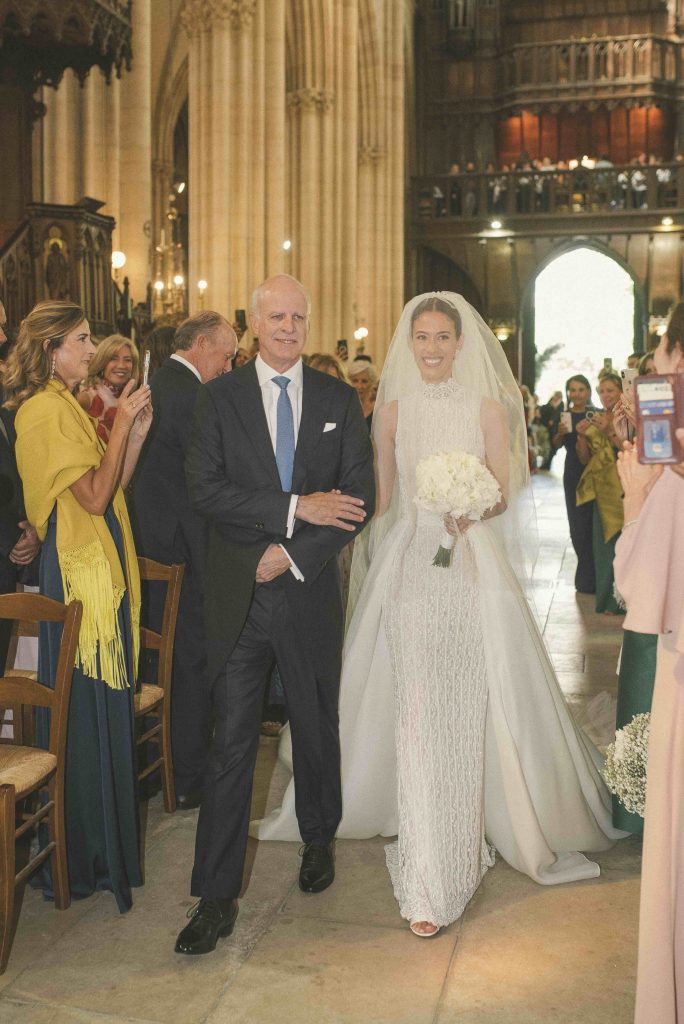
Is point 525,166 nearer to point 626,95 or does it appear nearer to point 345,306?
point 626,95

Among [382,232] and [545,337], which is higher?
[382,232]

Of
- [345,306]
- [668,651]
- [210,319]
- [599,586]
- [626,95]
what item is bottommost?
[599,586]

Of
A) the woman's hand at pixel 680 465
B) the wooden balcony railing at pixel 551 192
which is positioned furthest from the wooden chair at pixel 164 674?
the wooden balcony railing at pixel 551 192

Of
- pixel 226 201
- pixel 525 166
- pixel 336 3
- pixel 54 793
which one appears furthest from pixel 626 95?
pixel 54 793

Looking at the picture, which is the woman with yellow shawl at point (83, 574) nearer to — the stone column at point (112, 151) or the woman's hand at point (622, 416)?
the woman's hand at point (622, 416)

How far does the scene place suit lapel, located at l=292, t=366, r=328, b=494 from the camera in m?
3.58

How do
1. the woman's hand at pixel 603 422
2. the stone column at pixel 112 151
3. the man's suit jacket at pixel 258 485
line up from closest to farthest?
1. the man's suit jacket at pixel 258 485
2. the woman's hand at pixel 603 422
3. the stone column at pixel 112 151

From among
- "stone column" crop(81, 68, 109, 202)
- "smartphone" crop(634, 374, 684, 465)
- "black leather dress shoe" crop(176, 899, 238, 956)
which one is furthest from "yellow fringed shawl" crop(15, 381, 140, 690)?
"stone column" crop(81, 68, 109, 202)

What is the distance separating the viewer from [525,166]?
29703mm

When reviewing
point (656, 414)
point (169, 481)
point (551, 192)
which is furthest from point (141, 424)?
point (551, 192)

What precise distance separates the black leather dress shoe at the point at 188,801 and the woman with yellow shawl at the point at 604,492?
4.97 metres

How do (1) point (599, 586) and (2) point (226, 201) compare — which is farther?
(2) point (226, 201)

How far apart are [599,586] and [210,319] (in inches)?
205

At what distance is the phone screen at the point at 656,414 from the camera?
221cm
